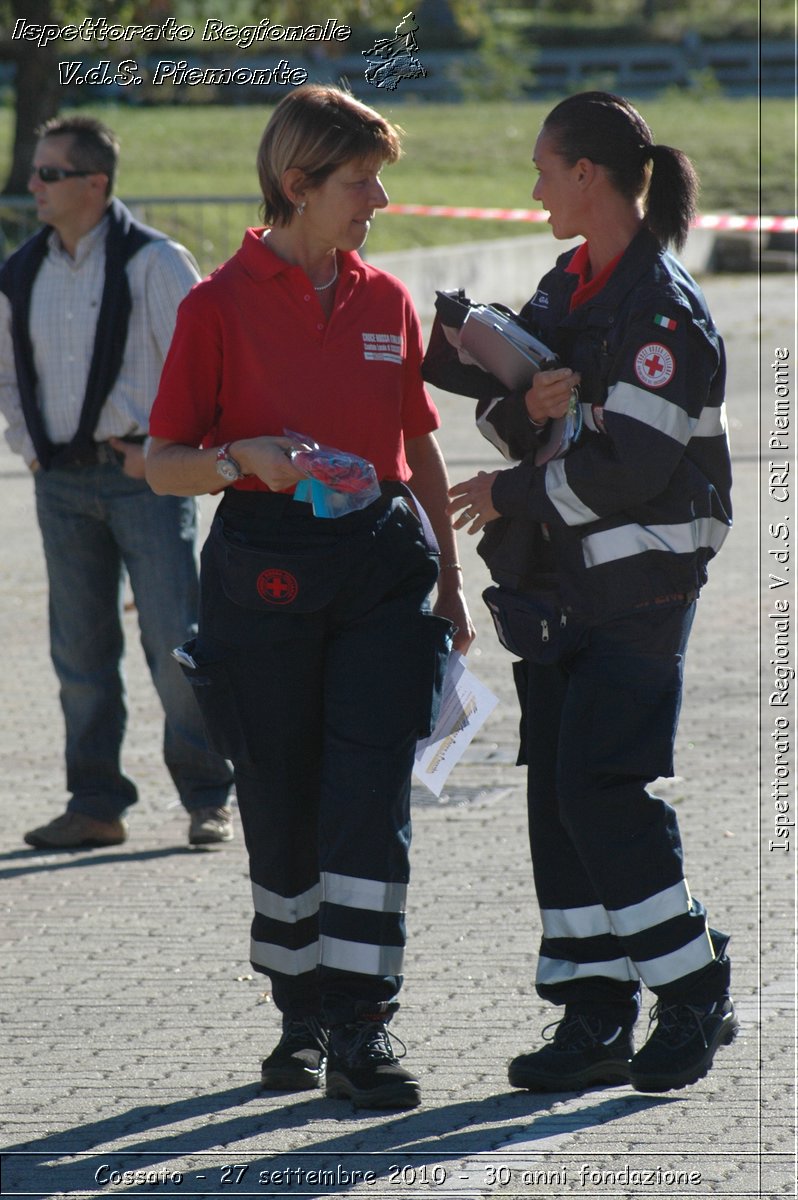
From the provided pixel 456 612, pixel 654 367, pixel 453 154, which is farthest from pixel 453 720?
pixel 453 154

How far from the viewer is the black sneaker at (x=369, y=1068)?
3.67 metres

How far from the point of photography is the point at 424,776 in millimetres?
3969

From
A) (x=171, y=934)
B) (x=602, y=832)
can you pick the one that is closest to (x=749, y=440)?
(x=171, y=934)

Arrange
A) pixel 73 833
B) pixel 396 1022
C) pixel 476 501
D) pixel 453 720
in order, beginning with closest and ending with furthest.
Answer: pixel 476 501, pixel 453 720, pixel 396 1022, pixel 73 833

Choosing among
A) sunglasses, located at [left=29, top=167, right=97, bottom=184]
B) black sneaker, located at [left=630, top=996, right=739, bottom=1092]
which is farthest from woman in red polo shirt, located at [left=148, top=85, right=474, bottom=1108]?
sunglasses, located at [left=29, top=167, right=97, bottom=184]

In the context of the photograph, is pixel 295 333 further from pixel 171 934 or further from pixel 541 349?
pixel 171 934

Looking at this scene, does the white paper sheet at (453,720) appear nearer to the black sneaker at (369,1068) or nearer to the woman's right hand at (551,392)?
the black sneaker at (369,1068)

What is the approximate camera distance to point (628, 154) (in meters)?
3.62

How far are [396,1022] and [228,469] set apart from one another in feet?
4.78

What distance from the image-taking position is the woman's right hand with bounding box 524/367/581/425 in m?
3.55

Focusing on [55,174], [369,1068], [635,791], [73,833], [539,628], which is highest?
[55,174]

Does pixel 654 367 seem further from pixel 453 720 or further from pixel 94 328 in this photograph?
pixel 94 328

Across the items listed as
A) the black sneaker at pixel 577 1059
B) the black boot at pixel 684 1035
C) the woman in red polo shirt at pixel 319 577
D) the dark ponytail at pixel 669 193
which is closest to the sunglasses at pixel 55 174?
the woman in red polo shirt at pixel 319 577

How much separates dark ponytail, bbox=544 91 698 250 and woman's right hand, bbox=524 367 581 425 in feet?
1.18
